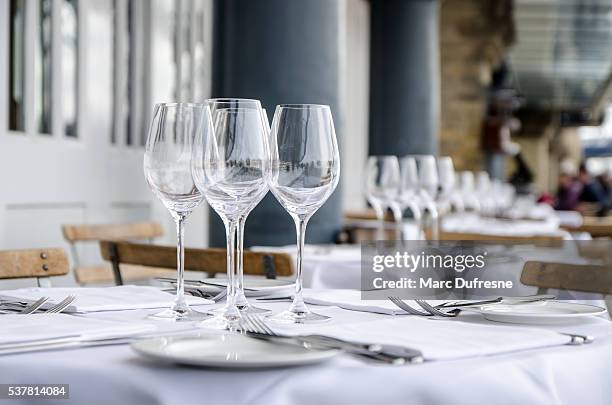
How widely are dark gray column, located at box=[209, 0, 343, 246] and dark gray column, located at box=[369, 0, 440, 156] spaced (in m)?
2.97

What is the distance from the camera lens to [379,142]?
7.29 metres

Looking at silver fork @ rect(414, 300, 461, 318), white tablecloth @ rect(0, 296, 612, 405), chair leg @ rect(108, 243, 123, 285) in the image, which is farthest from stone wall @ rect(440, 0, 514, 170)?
white tablecloth @ rect(0, 296, 612, 405)

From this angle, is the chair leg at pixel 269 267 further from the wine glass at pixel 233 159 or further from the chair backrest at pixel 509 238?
the chair backrest at pixel 509 238

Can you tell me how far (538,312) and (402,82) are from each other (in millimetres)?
5951

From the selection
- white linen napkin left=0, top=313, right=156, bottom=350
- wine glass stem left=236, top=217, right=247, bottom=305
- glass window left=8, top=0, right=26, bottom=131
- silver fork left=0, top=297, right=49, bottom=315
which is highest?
glass window left=8, top=0, right=26, bottom=131

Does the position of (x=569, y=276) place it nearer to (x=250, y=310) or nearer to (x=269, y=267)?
(x=269, y=267)

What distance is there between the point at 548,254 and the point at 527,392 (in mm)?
2042

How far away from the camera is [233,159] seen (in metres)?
1.20

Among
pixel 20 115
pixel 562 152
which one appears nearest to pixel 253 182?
pixel 20 115

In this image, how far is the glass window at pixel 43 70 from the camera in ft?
12.8

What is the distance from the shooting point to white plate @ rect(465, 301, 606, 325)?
1.30 m

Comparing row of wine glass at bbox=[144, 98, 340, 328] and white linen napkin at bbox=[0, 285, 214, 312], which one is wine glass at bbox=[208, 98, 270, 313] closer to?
row of wine glass at bbox=[144, 98, 340, 328]

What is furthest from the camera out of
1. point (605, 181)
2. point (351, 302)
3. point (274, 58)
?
point (605, 181)

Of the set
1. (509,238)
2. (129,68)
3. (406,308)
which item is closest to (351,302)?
(406,308)
